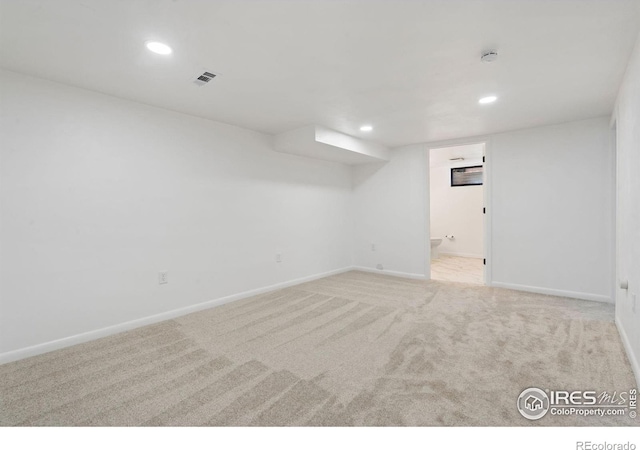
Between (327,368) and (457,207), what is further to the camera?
(457,207)

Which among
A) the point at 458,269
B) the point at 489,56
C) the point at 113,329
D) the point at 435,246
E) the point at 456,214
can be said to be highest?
the point at 489,56

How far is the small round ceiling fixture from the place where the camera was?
202 cm

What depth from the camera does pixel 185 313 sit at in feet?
10.7

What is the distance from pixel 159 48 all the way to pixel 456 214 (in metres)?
7.11

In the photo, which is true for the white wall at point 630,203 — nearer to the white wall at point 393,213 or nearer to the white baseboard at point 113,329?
the white wall at point 393,213

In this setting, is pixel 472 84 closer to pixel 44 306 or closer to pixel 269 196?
pixel 269 196

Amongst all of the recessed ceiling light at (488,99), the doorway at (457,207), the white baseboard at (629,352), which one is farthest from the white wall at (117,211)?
the doorway at (457,207)

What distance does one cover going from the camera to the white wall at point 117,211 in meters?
2.29

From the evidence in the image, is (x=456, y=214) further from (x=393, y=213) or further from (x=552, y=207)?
(x=552, y=207)

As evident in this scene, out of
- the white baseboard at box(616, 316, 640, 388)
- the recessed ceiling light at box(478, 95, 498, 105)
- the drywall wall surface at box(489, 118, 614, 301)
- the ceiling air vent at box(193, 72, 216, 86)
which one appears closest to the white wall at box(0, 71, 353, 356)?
the ceiling air vent at box(193, 72, 216, 86)

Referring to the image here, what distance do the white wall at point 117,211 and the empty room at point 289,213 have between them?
0.06ft

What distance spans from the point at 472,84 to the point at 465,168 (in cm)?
522

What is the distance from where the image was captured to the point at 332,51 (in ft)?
6.66

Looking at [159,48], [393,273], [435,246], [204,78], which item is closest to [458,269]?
[435,246]
